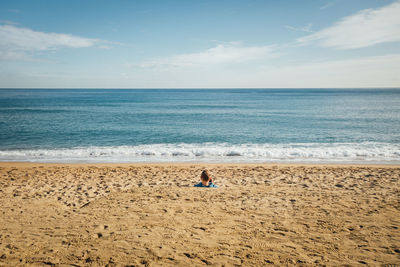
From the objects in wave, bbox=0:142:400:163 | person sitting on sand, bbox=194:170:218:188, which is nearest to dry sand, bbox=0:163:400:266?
person sitting on sand, bbox=194:170:218:188

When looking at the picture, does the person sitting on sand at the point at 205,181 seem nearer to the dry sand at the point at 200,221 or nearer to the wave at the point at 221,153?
the dry sand at the point at 200,221

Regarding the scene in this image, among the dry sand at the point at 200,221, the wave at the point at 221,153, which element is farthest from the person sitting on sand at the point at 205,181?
the wave at the point at 221,153

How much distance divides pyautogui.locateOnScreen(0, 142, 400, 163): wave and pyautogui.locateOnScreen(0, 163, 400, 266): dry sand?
520 centimetres

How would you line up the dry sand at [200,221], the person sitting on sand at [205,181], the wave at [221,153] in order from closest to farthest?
the dry sand at [200,221] → the person sitting on sand at [205,181] → the wave at [221,153]

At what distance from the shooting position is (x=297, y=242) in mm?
5426

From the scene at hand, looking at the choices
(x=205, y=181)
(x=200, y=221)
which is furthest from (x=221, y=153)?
(x=200, y=221)

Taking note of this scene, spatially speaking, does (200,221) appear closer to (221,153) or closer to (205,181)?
(205,181)

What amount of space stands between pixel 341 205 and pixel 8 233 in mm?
10372

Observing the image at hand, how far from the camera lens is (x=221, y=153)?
17344 millimetres

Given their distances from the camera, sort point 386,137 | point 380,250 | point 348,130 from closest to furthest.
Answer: point 380,250
point 386,137
point 348,130

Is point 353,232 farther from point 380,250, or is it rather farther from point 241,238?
point 241,238

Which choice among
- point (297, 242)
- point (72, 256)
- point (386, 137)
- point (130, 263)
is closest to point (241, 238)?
point (297, 242)

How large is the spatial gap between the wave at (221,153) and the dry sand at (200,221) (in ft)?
17.1

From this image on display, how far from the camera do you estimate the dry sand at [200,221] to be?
195 inches
